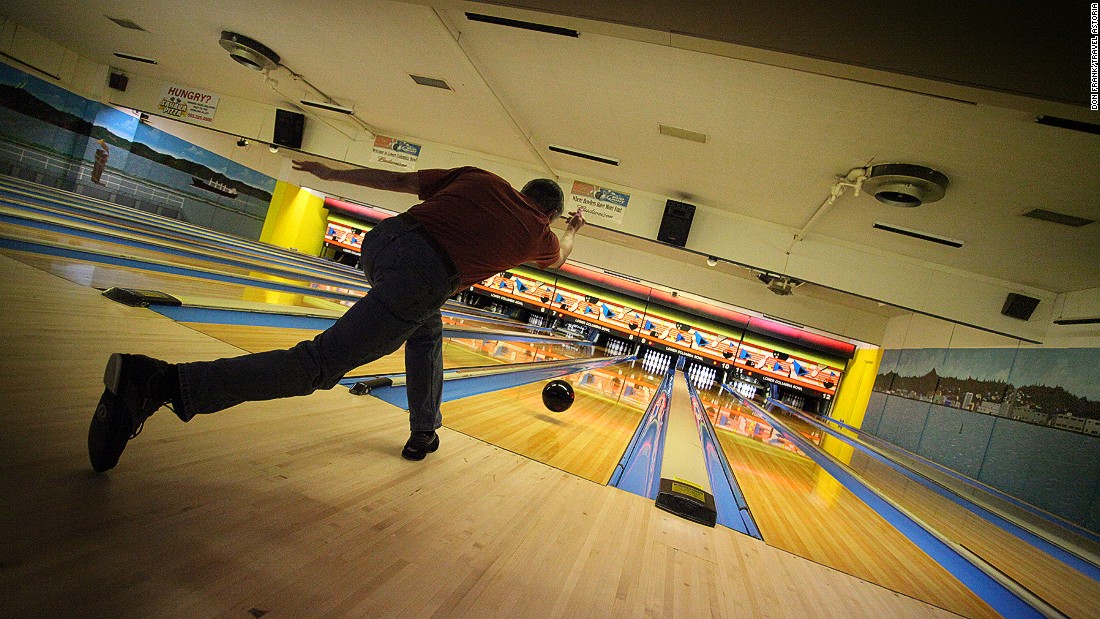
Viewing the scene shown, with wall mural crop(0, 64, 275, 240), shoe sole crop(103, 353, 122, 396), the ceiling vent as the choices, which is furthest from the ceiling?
shoe sole crop(103, 353, 122, 396)

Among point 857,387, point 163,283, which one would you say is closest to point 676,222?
point 163,283

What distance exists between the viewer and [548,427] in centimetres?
298

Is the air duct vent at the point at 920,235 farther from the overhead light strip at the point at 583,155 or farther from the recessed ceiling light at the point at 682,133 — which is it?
the overhead light strip at the point at 583,155

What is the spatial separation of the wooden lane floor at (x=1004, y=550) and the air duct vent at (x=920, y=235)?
2596 millimetres

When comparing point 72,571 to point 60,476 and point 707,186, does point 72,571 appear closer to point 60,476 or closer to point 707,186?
point 60,476

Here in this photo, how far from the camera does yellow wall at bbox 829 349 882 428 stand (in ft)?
34.0

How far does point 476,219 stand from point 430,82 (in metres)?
4.67

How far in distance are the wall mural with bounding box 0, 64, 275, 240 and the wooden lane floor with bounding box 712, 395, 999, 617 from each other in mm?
10676

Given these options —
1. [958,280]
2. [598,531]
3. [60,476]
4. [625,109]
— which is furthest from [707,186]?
[60,476]

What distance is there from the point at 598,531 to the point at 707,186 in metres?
5.29

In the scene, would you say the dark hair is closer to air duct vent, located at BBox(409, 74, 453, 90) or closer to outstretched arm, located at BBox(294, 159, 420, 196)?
outstretched arm, located at BBox(294, 159, 420, 196)

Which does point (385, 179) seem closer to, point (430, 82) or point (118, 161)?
point (430, 82)

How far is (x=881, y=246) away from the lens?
650 cm

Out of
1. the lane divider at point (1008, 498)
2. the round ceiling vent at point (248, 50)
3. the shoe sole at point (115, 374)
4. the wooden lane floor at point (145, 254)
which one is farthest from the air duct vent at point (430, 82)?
the lane divider at point (1008, 498)
